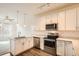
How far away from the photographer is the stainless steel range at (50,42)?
1.54 meters

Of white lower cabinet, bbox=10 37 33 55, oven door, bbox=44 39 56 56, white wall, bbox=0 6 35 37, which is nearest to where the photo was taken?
white wall, bbox=0 6 35 37

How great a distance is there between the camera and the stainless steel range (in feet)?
5.05

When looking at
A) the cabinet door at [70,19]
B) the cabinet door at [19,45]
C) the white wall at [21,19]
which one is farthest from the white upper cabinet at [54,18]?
the cabinet door at [19,45]

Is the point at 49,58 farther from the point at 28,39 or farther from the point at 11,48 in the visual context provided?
the point at 11,48

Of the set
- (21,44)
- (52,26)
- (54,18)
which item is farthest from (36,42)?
(54,18)

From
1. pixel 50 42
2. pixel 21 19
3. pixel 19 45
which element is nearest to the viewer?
pixel 21 19

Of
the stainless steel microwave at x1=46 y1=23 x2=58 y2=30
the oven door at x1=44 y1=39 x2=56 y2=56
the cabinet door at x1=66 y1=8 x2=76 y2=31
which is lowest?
the oven door at x1=44 y1=39 x2=56 y2=56

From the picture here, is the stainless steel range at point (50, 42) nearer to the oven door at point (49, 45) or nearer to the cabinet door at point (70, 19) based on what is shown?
the oven door at point (49, 45)

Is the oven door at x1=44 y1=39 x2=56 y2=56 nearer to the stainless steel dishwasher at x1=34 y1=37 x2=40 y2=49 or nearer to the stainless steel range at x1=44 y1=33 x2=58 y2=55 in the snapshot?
the stainless steel range at x1=44 y1=33 x2=58 y2=55

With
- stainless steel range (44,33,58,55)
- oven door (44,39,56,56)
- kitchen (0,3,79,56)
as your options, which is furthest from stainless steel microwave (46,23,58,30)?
oven door (44,39,56,56)

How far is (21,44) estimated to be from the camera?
4.99ft

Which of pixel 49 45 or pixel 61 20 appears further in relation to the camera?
pixel 49 45

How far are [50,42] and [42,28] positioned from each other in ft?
1.09

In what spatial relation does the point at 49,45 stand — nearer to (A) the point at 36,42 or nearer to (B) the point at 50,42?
(B) the point at 50,42
